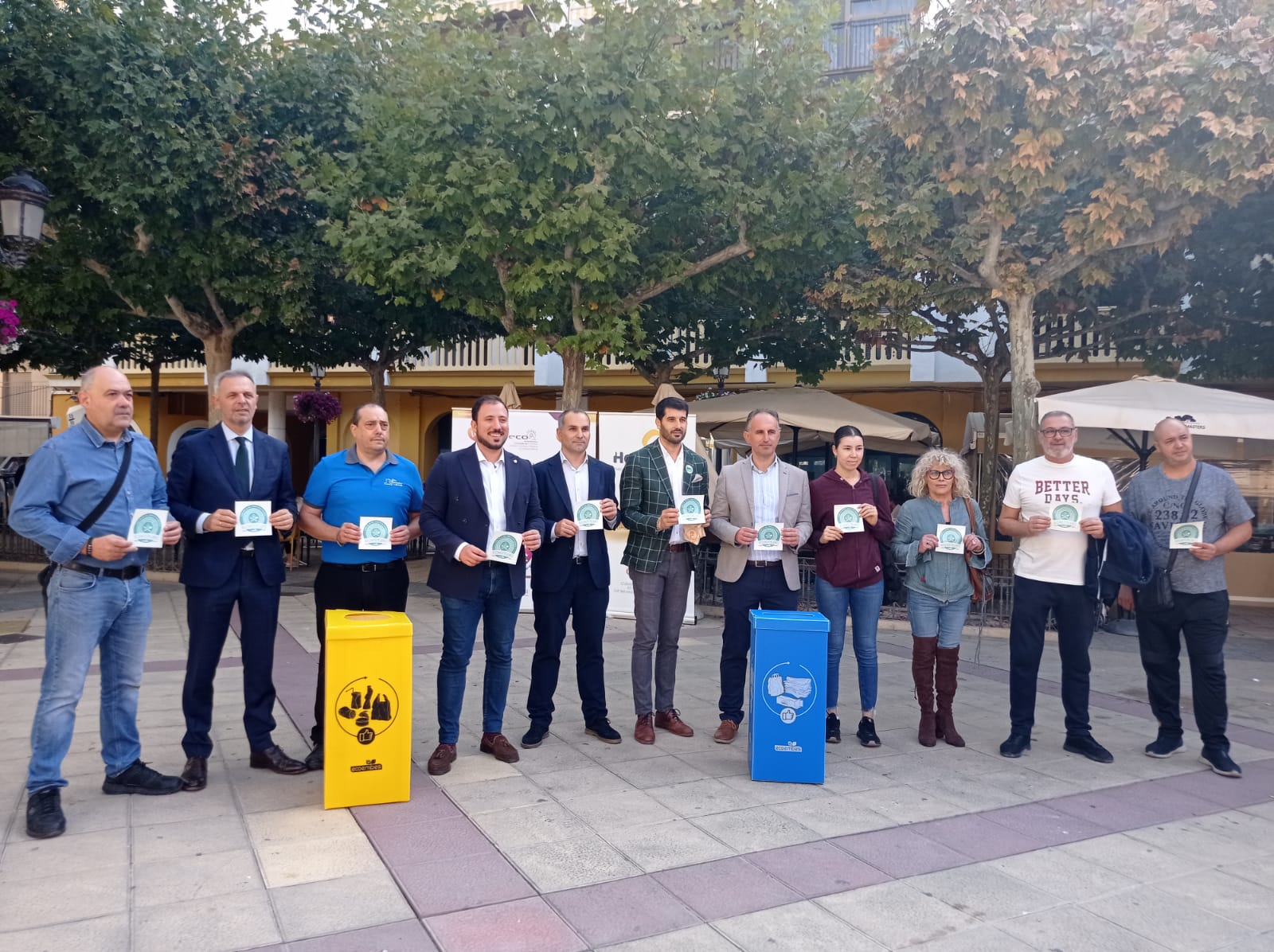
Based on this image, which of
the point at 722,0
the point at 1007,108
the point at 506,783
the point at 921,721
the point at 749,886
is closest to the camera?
the point at 749,886

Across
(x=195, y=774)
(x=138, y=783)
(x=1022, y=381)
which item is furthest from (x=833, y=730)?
(x=1022, y=381)

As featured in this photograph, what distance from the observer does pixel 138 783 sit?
183 inches

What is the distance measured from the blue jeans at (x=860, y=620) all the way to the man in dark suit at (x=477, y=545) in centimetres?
176

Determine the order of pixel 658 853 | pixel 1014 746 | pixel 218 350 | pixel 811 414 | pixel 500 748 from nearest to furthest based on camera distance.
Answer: pixel 658 853 → pixel 500 748 → pixel 1014 746 → pixel 811 414 → pixel 218 350

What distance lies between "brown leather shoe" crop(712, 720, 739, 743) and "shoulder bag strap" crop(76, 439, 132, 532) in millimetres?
3460

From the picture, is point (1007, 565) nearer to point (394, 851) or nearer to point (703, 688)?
point (703, 688)

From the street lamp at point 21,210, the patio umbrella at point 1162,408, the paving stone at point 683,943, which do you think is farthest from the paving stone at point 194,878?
the patio umbrella at point 1162,408

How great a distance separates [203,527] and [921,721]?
418 centimetres

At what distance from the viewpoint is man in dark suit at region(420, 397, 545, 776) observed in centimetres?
505

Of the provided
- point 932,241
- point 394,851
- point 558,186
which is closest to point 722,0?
point 558,186

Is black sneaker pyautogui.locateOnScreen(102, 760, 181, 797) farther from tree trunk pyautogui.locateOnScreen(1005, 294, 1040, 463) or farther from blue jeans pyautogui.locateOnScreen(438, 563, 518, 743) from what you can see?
tree trunk pyautogui.locateOnScreen(1005, 294, 1040, 463)

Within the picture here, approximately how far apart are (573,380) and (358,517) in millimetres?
6838

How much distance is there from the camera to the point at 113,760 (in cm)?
464

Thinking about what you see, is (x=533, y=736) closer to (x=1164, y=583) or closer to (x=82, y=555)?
(x=82, y=555)
